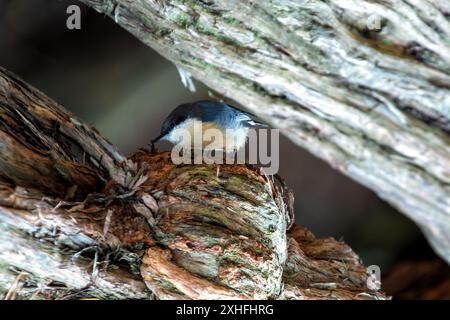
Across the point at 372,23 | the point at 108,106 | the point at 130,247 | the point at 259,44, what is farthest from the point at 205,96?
the point at 130,247

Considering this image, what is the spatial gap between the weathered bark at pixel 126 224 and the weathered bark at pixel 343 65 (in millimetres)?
258

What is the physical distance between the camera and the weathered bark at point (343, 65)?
128 cm

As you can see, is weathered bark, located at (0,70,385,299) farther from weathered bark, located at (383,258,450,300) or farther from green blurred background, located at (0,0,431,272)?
weathered bark, located at (383,258,450,300)

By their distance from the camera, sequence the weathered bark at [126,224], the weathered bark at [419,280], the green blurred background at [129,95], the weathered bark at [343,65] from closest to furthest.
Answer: the weathered bark at [126,224] → the weathered bark at [343,65] → the green blurred background at [129,95] → the weathered bark at [419,280]

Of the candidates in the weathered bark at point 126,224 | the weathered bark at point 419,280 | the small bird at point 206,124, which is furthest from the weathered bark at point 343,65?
→ the weathered bark at point 419,280

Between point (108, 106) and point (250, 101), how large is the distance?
560mm

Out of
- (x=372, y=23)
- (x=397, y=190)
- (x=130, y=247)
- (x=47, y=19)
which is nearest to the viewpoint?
(x=130, y=247)

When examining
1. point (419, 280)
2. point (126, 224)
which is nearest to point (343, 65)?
point (126, 224)

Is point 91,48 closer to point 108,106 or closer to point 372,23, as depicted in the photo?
point 108,106

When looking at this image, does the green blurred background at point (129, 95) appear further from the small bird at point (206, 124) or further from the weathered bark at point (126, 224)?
the weathered bark at point (126, 224)

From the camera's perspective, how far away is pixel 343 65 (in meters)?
1.33

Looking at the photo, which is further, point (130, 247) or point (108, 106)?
point (108, 106)

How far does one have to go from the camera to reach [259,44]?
4.33 ft
